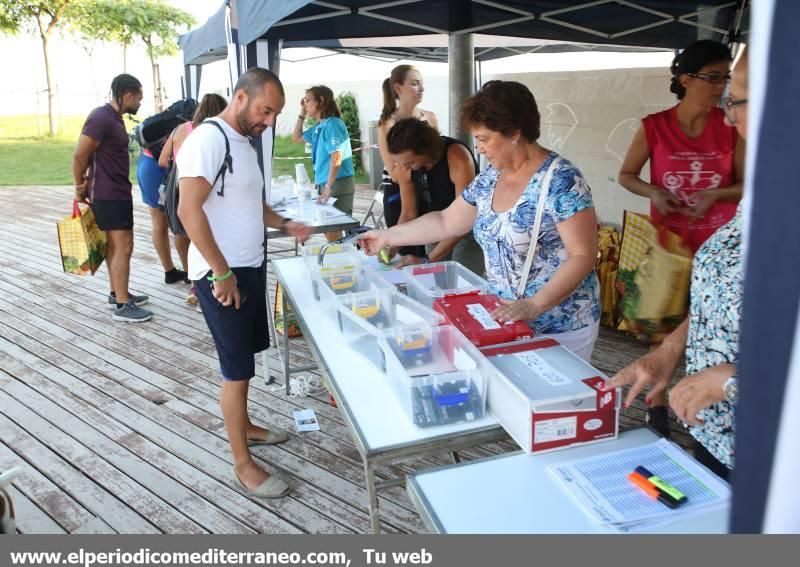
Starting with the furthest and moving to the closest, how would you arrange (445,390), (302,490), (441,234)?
1. (302,490)
2. (441,234)
3. (445,390)

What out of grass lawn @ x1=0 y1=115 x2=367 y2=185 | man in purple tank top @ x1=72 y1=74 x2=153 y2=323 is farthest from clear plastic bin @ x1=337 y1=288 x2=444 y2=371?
grass lawn @ x1=0 y1=115 x2=367 y2=185

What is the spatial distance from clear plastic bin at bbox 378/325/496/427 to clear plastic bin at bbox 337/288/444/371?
49 mm

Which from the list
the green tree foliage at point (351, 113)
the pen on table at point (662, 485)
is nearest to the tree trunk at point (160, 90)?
the green tree foliage at point (351, 113)

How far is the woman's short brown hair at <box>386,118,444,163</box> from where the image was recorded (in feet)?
8.57

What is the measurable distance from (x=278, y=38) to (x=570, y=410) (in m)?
3.13

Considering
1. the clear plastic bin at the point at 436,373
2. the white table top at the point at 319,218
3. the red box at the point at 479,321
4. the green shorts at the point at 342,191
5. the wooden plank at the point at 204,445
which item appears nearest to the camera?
the clear plastic bin at the point at 436,373

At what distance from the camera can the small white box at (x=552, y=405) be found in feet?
4.08

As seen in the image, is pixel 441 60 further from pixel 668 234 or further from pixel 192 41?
pixel 668 234

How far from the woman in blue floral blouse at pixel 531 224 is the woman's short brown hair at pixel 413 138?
0.73 meters

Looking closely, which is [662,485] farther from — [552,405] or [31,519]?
[31,519]

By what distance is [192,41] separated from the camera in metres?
6.21

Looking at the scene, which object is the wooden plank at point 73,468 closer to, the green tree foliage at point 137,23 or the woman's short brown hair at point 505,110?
the woman's short brown hair at point 505,110

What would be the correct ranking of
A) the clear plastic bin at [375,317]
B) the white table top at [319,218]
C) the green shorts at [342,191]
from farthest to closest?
1. the green shorts at [342,191]
2. the white table top at [319,218]
3. the clear plastic bin at [375,317]
